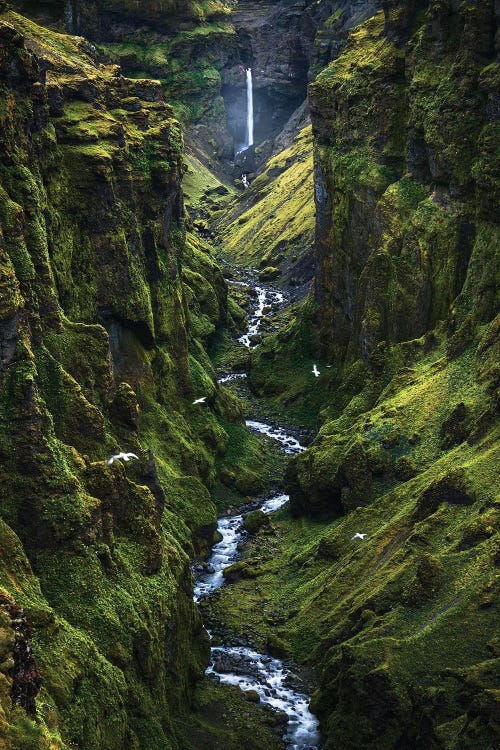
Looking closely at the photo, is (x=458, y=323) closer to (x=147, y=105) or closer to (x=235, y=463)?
(x=235, y=463)

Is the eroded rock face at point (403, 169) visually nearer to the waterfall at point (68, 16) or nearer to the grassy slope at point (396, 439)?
the grassy slope at point (396, 439)

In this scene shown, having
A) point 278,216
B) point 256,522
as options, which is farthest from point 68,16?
point 278,216

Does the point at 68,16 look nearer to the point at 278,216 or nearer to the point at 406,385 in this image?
the point at 406,385

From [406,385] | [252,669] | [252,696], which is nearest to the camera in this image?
[252,696]

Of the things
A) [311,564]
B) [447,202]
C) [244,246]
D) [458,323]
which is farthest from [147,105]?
[244,246]

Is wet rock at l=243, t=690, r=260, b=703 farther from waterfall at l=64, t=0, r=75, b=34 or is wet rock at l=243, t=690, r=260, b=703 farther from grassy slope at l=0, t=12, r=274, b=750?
waterfall at l=64, t=0, r=75, b=34

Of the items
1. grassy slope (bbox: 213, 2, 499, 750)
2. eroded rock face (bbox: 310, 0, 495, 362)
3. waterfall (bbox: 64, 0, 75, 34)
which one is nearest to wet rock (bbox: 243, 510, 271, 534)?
grassy slope (bbox: 213, 2, 499, 750)
